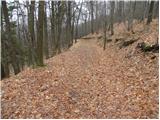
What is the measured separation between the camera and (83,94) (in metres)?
9.55

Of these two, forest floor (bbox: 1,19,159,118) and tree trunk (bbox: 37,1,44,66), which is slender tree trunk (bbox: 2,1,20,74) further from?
forest floor (bbox: 1,19,159,118)

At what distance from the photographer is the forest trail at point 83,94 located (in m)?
7.89

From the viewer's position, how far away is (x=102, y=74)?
13.1 metres

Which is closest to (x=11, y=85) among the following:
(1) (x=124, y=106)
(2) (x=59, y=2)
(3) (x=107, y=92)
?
(3) (x=107, y=92)

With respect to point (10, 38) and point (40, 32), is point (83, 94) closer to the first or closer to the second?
point (40, 32)

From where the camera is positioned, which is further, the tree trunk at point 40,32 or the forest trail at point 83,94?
the tree trunk at point 40,32

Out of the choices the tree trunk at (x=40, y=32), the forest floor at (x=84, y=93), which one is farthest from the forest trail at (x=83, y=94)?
the tree trunk at (x=40, y=32)

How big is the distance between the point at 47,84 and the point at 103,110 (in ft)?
10.2

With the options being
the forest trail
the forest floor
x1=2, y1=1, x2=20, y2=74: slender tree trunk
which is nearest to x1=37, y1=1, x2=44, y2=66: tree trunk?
the forest floor

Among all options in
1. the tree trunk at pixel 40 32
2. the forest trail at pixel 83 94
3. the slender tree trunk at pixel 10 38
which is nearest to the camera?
the forest trail at pixel 83 94

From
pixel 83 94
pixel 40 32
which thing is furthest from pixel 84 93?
pixel 40 32

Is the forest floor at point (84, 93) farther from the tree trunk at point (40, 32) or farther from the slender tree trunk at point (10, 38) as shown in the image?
the slender tree trunk at point (10, 38)

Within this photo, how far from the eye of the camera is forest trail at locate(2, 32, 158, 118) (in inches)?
311

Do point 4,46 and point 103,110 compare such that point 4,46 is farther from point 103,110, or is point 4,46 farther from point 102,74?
point 103,110
